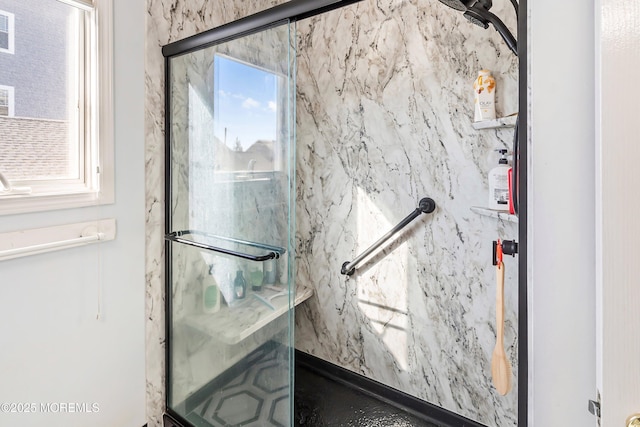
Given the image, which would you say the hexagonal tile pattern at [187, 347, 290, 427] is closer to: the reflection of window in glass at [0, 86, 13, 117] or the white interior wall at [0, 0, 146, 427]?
the white interior wall at [0, 0, 146, 427]

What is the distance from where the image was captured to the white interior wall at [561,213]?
18.7 inches

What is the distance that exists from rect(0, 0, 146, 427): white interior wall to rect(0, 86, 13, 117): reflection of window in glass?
0.33 meters

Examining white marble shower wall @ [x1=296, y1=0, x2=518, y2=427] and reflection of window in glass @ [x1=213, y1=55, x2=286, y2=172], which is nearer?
reflection of window in glass @ [x1=213, y1=55, x2=286, y2=172]

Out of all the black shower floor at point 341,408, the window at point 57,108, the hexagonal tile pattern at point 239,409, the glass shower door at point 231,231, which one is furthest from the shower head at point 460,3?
the black shower floor at point 341,408

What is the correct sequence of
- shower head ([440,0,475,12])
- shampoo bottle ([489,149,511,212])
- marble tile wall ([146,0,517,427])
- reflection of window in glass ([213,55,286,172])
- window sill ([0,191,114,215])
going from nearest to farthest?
shower head ([440,0,475,12]) → window sill ([0,191,114,215]) → reflection of window in glass ([213,55,286,172]) → shampoo bottle ([489,149,511,212]) → marble tile wall ([146,0,517,427])

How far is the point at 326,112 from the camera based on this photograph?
2.13m

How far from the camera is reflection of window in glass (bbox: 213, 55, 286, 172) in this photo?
1225 millimetres

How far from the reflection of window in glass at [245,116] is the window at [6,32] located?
2.17ft

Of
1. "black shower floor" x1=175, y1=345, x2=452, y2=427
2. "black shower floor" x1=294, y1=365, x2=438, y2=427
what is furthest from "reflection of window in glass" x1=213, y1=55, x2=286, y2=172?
"black shower floor" x1=294, y1=365, x2=438, y2=427

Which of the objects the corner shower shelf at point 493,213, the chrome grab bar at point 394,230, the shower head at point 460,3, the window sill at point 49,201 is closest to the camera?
the shower head at point 460,3

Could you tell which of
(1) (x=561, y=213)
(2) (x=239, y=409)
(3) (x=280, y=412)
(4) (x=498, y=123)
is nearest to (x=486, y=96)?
(4) (x=498, y=123)

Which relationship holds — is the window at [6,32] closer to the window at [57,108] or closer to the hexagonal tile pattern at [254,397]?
the window at [57,108]

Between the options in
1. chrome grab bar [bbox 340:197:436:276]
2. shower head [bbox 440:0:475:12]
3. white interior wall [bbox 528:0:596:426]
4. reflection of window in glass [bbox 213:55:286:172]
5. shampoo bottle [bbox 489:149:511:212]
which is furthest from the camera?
chrome grab bar [bbox 340:197:436:276]

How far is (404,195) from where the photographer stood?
6.10ft
